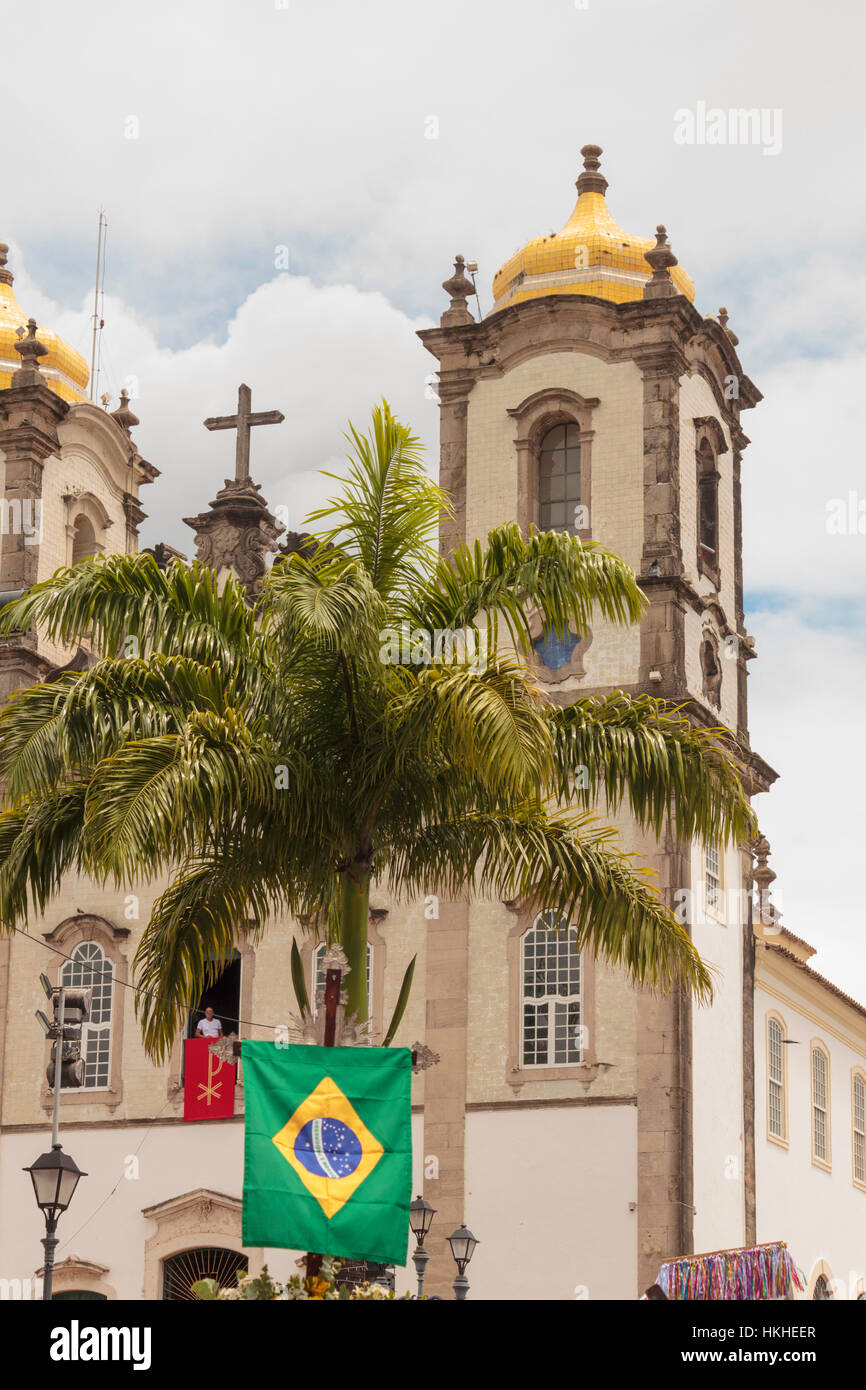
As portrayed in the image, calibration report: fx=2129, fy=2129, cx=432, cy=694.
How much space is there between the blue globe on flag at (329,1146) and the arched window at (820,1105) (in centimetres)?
1995

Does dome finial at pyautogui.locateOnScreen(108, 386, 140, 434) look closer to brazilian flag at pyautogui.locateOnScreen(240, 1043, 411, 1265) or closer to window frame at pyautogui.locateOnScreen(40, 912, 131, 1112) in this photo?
window frame at pyautogui.locateOnScreen(40, 912, 131, 1112)

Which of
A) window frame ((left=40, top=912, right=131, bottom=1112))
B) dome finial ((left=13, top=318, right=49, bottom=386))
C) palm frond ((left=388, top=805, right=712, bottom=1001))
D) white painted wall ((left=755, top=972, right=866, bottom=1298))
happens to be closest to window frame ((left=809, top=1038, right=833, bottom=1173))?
white painted wall ((left=755, top=972, right=866, bottom=1298))

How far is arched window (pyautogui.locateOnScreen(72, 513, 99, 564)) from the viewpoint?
3722 cm

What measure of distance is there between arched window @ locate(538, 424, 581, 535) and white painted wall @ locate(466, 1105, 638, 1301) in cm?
870

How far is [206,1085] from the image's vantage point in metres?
29.5

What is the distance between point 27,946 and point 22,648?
4797mm

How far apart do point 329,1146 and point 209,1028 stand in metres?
14.0

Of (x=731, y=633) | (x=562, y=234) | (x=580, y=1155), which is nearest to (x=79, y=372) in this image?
(x=562, y=234)

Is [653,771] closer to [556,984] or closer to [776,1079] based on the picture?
[556,984]

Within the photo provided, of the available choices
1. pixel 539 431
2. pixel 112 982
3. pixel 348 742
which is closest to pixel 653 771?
pixel 348 742

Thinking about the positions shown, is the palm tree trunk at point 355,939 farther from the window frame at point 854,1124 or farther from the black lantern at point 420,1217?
the window frame at point 854,1124

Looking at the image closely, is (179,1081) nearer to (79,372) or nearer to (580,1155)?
(580,1155)

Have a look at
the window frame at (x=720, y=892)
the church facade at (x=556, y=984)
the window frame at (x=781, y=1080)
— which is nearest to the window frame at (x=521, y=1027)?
the church facade at (x=556, y=984)

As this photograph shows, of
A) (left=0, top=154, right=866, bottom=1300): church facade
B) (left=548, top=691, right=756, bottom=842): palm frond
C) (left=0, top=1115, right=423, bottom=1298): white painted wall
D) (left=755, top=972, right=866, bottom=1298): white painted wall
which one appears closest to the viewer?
(left=548, top=691, right=756, bottom=842): palm frond
